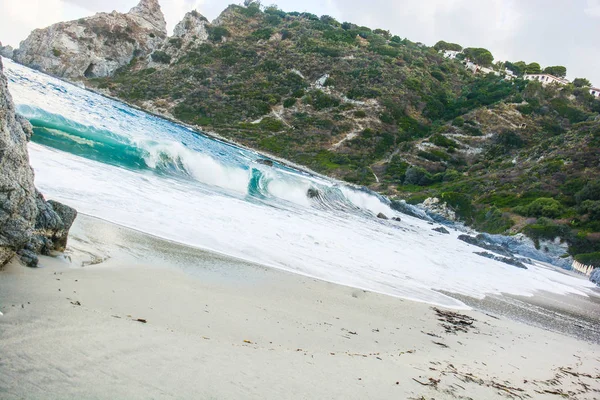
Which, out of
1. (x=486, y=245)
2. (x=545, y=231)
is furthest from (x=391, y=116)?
(x=486, y=245)

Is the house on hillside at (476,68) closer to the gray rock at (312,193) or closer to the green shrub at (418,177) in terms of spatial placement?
the green shrub at (418,177)

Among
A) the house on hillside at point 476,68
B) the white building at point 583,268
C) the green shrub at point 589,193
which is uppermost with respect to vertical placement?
the house on hillside at point 476,68

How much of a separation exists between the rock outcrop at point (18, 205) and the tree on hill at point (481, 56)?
12985cm

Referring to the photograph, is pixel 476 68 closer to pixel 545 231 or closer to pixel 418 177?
pixel 418 177

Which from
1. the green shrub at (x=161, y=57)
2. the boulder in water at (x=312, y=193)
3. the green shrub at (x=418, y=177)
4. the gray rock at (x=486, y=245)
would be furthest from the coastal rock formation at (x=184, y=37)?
the gray rock at (x=486, y=245)

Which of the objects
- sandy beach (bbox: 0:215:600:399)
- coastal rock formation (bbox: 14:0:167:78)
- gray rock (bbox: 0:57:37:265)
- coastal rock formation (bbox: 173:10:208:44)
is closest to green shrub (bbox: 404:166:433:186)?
sandy beach (bbox: 0:215:600:399)

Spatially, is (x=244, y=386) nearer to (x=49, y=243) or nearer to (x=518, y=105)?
(x=49, y=243)

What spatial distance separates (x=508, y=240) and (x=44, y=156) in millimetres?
28252

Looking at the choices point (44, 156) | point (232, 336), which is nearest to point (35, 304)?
point (232, 336)

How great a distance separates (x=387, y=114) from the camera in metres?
72.9

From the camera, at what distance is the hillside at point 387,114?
4197 centimetres

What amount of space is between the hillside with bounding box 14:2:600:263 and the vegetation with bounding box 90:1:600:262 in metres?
0.23

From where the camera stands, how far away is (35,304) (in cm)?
307

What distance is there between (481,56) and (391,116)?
60.7 metres
